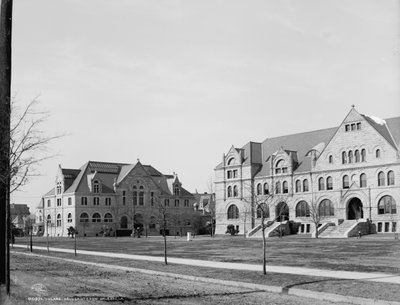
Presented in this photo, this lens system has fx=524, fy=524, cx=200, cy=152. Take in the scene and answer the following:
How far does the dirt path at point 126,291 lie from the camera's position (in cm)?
1422

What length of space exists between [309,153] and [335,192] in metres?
9.37

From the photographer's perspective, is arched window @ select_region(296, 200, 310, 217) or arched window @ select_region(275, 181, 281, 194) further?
arched window @ select_region(275, 181, 281, 194)

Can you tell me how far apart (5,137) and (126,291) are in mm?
6630

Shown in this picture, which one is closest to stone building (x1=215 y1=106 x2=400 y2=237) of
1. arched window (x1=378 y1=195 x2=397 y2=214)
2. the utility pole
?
arched window (x1=378 y1=195 x2=397 y2=214)

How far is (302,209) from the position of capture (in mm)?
73812

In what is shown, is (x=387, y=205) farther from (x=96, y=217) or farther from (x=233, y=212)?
(x=96, y=217)

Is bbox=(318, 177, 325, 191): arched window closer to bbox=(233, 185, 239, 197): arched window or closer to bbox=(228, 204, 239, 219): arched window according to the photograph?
bbox=(233, 185, 239, 197): arched window

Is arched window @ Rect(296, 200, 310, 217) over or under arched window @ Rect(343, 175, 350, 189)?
under

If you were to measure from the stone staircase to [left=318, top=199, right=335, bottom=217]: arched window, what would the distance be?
4492 millimetres

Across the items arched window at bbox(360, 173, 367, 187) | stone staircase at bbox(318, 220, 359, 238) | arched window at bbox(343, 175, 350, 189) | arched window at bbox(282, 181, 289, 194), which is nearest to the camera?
stone staircase at bbox(318, 220, 359, 238)

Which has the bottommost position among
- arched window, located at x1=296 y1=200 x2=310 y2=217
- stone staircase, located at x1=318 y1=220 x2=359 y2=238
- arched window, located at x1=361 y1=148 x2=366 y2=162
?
stone staircase, located at x1=318 y1=220 x2=359 y2=238

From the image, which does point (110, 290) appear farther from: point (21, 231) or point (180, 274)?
point (21, 231)

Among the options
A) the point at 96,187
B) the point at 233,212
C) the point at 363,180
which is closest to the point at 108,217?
the point at 96,187

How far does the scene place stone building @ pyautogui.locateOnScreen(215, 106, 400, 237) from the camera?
63.4 metres
